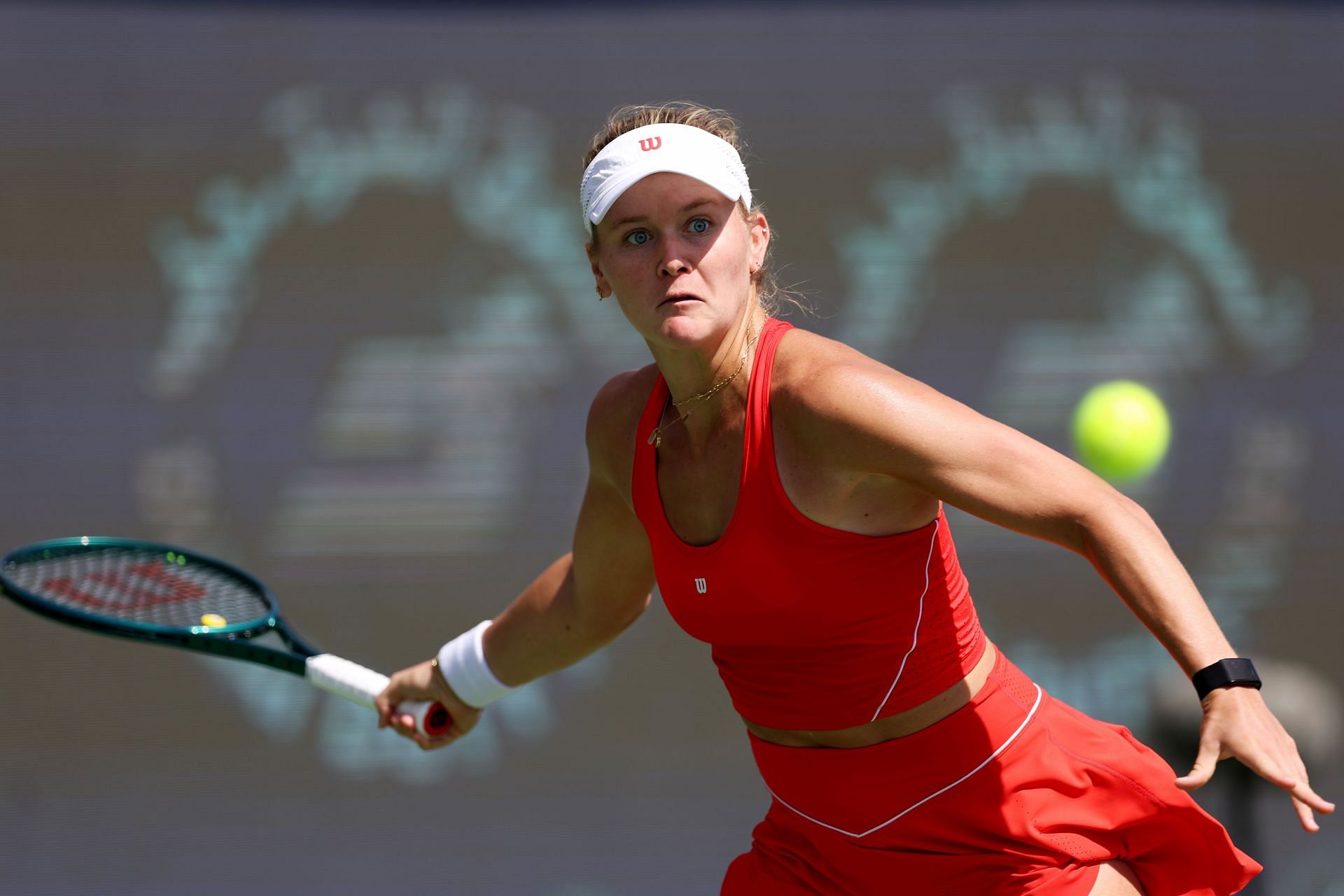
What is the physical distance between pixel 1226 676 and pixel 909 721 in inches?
20.8

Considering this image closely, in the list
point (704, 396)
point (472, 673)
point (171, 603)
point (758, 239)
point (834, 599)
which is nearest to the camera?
point (834, 599)

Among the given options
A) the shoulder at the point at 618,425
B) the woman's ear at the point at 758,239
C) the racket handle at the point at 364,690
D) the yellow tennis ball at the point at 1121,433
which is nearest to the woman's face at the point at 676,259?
the woman's ear at the point at 758,239

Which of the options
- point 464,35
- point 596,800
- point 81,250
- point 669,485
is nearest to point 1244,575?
point 596,800

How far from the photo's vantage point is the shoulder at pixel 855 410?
1.80 metres

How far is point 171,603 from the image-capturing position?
2818 millimetres

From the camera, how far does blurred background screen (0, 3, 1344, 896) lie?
381 centimetres

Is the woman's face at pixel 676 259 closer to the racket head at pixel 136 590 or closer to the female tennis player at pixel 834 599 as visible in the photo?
the female tennis player at pixel 834 599

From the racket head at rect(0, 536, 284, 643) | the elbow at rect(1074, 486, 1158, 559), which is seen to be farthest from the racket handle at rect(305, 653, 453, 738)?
the elbow at rect(1074, 486, 1158, 559)

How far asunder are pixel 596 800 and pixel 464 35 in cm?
218

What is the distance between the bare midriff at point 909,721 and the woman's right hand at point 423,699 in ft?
2.53

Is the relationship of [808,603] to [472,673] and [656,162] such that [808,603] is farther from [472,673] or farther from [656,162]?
[472,673]

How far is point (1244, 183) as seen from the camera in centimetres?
389

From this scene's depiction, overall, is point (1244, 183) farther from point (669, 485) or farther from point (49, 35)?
point (49, 35)

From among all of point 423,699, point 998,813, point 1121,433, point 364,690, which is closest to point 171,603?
point 364,690
